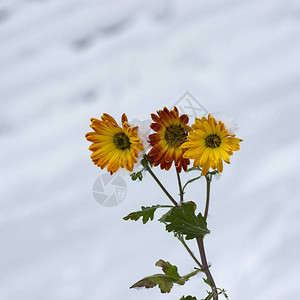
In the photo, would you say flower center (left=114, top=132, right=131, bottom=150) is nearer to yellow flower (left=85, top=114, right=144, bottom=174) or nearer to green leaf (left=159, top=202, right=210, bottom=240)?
yellow flower (left=85, top=114, right=144, bottom=174)

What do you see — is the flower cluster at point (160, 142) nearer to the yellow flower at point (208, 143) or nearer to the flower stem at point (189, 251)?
the yellow flower at point (208, 143)

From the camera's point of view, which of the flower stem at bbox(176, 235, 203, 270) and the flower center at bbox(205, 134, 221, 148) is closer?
the flower center at bbox(205, 134, 221, 148)

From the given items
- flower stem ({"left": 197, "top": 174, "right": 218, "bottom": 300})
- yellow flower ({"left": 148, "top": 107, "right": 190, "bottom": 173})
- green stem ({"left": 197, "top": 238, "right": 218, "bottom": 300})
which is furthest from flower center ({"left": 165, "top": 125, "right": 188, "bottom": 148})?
green stem ({"left": 197, "top": 238, "right": 218, "bottom": 300})

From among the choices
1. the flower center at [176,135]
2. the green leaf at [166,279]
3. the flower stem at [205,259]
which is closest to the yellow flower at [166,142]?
the flower center at [176,135]

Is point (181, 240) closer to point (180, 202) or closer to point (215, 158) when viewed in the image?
point (180, 202)

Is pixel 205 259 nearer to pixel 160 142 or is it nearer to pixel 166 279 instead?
pixel 166 279

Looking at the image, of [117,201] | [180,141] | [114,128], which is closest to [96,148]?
[114,128]

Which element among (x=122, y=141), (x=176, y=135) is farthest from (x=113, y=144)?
(x=176, y=135)
